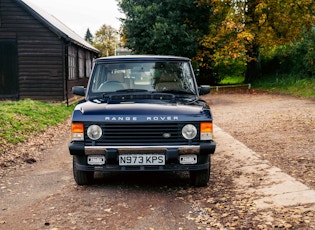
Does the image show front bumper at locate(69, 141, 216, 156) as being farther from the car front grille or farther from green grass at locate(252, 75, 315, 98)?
green grass at locate(252, 75, 315, 98)

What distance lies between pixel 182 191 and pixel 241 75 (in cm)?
3351

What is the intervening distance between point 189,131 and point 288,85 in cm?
2304

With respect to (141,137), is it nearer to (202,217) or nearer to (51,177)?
(202,217)

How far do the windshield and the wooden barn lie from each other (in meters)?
13.3

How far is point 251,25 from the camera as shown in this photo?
27719 mm

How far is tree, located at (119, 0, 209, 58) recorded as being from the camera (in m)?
26.4

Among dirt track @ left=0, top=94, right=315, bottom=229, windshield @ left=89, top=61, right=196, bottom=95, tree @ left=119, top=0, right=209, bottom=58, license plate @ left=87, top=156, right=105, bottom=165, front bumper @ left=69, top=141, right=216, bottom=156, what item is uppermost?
tree @ left=119, top=0, right=209, bottom=58

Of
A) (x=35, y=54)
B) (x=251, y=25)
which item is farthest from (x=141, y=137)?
(x=251, y=25)

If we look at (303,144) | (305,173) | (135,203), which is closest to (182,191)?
(135,203)

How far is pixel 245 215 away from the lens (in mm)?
4836

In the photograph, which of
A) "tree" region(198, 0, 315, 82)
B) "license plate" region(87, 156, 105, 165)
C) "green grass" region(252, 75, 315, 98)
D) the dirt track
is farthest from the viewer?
"tree" region(198, 0, 315, 82)

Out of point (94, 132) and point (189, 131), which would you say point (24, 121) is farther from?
point (189, 131)

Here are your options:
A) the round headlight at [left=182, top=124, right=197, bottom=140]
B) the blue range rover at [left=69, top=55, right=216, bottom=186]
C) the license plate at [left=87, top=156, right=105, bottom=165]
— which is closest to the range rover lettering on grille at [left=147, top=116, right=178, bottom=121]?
the blue range rover at [left=69, top=55, right=216, bottom=186]

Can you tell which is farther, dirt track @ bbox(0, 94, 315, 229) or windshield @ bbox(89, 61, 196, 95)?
windshield @ bbox(89, 61, 196, 95)
